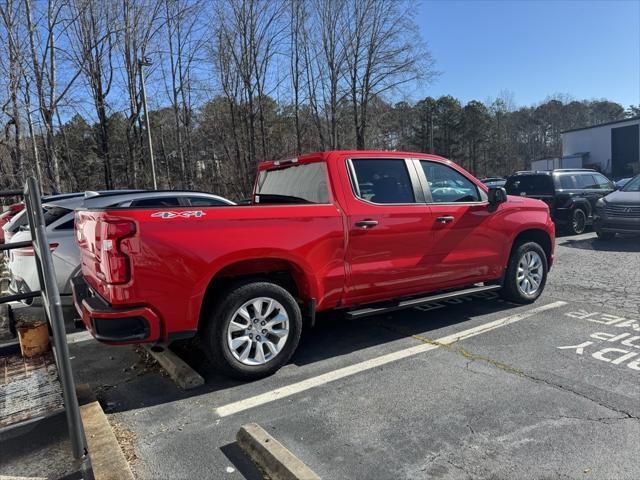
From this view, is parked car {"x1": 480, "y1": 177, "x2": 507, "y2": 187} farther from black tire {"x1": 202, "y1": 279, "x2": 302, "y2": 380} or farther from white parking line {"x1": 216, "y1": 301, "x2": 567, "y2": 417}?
black tire {"x1": 202, "y1": 279, "x2": 302, "y2": 380}

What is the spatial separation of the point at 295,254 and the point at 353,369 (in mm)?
1195

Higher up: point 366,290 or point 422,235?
point 422,235

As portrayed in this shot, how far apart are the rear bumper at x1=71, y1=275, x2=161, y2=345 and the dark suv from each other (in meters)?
12.4

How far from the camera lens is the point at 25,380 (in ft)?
12.6

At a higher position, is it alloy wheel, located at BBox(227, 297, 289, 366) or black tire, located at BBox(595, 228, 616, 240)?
alloy wheel, located at BBox(227, 297, 289, 366)

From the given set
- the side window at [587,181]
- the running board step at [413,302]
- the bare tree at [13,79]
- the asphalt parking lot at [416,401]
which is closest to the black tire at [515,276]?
the running board step at [413,302]

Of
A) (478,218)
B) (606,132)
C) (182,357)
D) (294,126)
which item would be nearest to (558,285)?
(478,218)

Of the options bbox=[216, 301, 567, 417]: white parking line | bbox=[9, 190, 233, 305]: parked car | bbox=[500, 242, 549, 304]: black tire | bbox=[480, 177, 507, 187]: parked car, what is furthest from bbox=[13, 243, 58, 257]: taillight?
bbox=[480, 177, 507, 187]: parked car

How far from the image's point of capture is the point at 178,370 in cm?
408

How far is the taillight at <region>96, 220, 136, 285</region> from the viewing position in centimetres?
332

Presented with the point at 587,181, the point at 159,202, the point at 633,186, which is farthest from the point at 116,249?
the point at 587,181

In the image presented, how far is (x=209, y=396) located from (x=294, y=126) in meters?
24.0

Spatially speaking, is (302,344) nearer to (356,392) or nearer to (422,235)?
(356,392)

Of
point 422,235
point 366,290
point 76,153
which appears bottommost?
point 366,290
